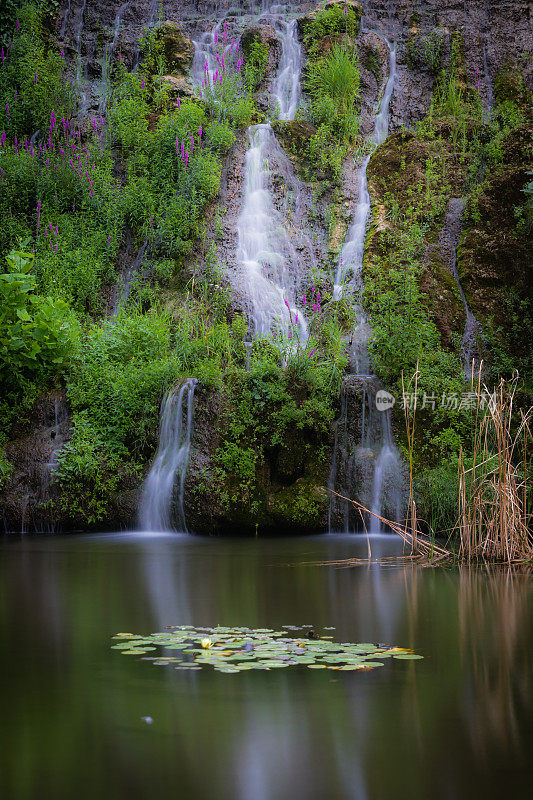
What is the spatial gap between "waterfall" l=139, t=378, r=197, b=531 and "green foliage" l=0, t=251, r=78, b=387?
1.70 m

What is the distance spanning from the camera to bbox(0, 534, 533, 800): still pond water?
2.09 m

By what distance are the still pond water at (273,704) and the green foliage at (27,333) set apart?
16.6 ft

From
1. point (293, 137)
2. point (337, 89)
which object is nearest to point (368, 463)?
point (293, 137)

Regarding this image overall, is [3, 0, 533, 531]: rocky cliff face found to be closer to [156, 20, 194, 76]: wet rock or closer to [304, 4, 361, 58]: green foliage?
[156, 20, 194, 76]: wet rock

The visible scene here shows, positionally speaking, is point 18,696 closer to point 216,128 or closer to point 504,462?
point 504,462

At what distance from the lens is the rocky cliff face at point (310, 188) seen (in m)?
9.06

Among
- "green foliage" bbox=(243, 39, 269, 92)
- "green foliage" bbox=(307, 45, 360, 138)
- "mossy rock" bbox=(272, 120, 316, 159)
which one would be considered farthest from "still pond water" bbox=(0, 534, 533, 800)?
"green foliage" bbox=(243, 39, 269, 92)

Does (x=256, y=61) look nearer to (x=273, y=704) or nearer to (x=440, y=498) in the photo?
(x=440, y=498)

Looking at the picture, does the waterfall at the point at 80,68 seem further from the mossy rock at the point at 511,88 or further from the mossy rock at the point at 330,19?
the mossy rock at the point at 511,88

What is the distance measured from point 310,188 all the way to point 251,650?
39.0 ft

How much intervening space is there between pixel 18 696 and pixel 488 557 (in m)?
4.14

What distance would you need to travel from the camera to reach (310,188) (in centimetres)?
1408

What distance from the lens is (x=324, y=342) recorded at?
10.9 metres

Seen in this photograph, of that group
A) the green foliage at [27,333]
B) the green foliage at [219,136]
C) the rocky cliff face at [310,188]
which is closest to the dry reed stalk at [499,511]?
the rocky cliff face at [310,188]
